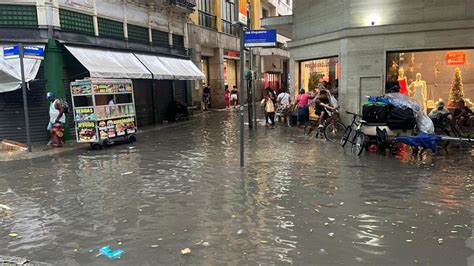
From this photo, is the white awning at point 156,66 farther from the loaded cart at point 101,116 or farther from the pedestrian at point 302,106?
the pedestrian at point 302,106

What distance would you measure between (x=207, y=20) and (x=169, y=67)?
9.10 m

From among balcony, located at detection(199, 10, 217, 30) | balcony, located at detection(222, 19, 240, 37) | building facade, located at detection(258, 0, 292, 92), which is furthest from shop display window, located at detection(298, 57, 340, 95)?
building facade, located at detection(258, 0, 292, 92)

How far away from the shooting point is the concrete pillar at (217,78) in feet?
94.5

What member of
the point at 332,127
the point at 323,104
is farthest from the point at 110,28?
the point at 332,127

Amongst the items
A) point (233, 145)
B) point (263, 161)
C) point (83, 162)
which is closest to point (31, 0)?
point (83, 162)

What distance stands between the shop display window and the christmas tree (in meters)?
3.88

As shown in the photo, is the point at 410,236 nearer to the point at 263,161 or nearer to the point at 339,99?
the point at 263,161

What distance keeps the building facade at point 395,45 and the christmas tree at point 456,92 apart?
0.07m

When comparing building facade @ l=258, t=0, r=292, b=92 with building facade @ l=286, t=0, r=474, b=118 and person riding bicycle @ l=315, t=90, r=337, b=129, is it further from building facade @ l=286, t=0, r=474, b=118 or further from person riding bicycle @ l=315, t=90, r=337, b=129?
person riding bicycle @ l=315, t=90, r=337, b=129

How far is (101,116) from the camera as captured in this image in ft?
41.3

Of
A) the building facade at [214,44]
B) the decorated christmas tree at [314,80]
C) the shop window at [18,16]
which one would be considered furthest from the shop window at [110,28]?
the decorated christmas tree at [314,80]

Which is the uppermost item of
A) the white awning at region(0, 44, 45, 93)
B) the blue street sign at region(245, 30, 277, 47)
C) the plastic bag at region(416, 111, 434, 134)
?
the blue street sign at region(245, 30, 277, 47)

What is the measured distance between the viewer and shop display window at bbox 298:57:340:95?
15578mm

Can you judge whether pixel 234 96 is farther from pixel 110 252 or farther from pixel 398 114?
pixel 110 252
